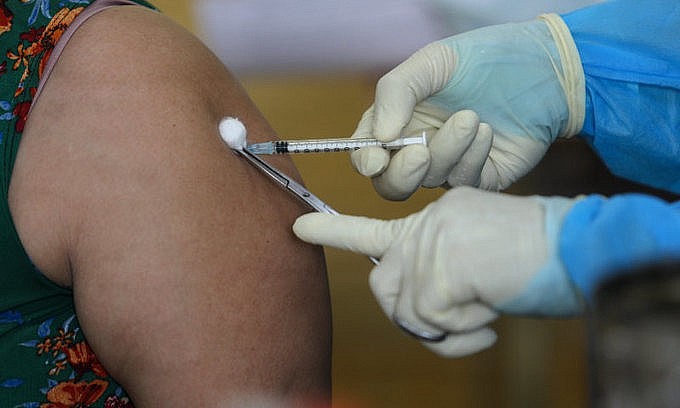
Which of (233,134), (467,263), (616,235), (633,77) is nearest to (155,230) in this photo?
(233,134)

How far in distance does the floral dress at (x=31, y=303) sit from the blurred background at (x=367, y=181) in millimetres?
1103

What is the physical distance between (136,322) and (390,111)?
16.6 inches

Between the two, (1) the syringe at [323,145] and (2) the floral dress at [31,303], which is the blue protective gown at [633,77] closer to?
(1) the syringe at [323,145]

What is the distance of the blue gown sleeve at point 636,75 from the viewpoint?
45.6 inches

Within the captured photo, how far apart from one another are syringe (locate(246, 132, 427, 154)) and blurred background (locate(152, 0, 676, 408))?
33.8 inches

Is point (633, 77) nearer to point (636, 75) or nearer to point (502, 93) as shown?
point (636, 75)

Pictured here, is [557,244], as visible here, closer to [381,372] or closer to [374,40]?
[374,40]

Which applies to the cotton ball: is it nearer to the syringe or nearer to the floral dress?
the syringe

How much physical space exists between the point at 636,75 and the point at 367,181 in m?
1.43

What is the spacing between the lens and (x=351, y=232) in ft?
3.00

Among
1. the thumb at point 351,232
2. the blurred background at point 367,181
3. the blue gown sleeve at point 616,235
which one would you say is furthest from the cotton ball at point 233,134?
the blurred background at point 367,181

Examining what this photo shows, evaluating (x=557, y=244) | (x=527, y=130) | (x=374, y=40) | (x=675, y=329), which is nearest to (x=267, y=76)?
(x=374, y=40)

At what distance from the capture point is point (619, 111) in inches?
45.7

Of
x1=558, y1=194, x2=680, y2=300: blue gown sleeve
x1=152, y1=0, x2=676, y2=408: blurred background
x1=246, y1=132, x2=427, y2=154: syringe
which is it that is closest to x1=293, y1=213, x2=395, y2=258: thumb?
x1=246, y1=132, x2=427, y2=154: syringe
